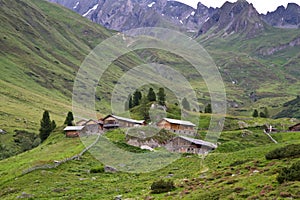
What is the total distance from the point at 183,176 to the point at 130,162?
20101 millimetres

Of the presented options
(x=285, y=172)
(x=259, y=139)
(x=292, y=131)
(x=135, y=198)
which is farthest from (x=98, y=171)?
(x=292, y=131)

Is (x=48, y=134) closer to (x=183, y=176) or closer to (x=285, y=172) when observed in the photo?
(x=183, y=176)

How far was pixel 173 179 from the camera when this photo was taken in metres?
54.1

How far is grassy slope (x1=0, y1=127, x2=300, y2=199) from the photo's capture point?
37594 mm

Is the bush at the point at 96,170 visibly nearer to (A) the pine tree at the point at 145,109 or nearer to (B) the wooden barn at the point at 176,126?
(B) the wooden barn at the point at 176,126

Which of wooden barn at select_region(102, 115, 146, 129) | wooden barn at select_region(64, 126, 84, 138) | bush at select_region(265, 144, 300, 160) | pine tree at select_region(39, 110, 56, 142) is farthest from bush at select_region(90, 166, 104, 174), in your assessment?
pine tree at select_region(39, 110, 56, 142)

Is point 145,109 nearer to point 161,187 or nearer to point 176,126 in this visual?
point 176,126

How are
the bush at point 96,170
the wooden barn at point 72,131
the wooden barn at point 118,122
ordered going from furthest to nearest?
the wooden barn at point 118,122, the wooden barn at point 72,131, the bush at point 96,170

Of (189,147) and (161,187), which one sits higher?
(189,147)

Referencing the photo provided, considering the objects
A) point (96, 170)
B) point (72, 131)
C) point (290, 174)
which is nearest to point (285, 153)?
point (290, 174)

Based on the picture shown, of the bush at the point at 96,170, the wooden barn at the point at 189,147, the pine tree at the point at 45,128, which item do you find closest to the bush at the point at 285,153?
the bush at the point at 96,170

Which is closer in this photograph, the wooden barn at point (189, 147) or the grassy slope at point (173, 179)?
the grassy slope at point (173, 179)

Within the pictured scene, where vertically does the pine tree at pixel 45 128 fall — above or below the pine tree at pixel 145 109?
below

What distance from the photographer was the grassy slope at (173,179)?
3759 cm
